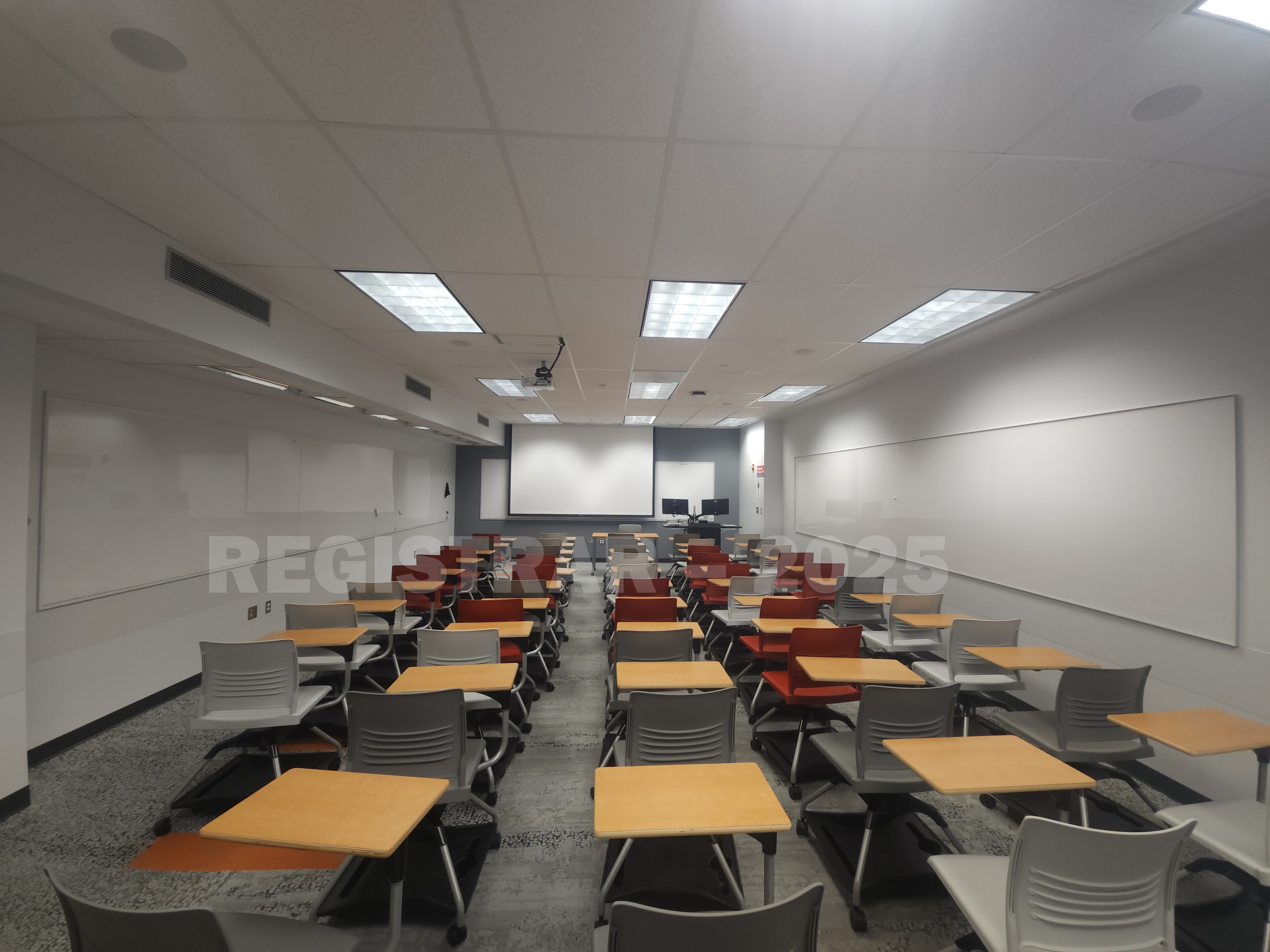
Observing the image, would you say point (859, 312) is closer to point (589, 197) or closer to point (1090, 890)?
point (589, 197)

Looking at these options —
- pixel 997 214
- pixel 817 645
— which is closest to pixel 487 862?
pixel 817 645

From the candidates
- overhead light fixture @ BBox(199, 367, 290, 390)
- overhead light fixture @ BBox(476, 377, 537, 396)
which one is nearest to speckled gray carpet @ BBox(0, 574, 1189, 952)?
overhead light fixture @ BBox(199, 367, 290, 390)

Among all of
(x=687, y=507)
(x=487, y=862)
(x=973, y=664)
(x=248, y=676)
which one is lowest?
(x=487, y=862)

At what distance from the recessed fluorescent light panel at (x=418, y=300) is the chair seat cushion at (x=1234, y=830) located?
463 centimetres

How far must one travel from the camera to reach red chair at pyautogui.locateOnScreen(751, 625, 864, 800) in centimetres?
321

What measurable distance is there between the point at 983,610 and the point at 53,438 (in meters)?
7.76

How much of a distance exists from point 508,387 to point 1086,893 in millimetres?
7082

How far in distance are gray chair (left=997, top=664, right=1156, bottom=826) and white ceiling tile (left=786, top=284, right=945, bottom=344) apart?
8.51ft

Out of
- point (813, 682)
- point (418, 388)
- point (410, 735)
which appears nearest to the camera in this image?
point (410, 735)

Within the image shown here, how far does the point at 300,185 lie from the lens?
7.57ft

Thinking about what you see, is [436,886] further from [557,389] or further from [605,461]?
[605,461]

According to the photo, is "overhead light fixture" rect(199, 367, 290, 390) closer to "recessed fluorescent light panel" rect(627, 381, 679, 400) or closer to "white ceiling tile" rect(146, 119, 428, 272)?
"white ceiling tile" rect(146, 119, 428, 272)

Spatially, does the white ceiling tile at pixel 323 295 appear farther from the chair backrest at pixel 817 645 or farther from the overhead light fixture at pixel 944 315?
the overhead light fixture at pixel 944 315

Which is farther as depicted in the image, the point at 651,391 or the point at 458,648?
the point at 651,391
